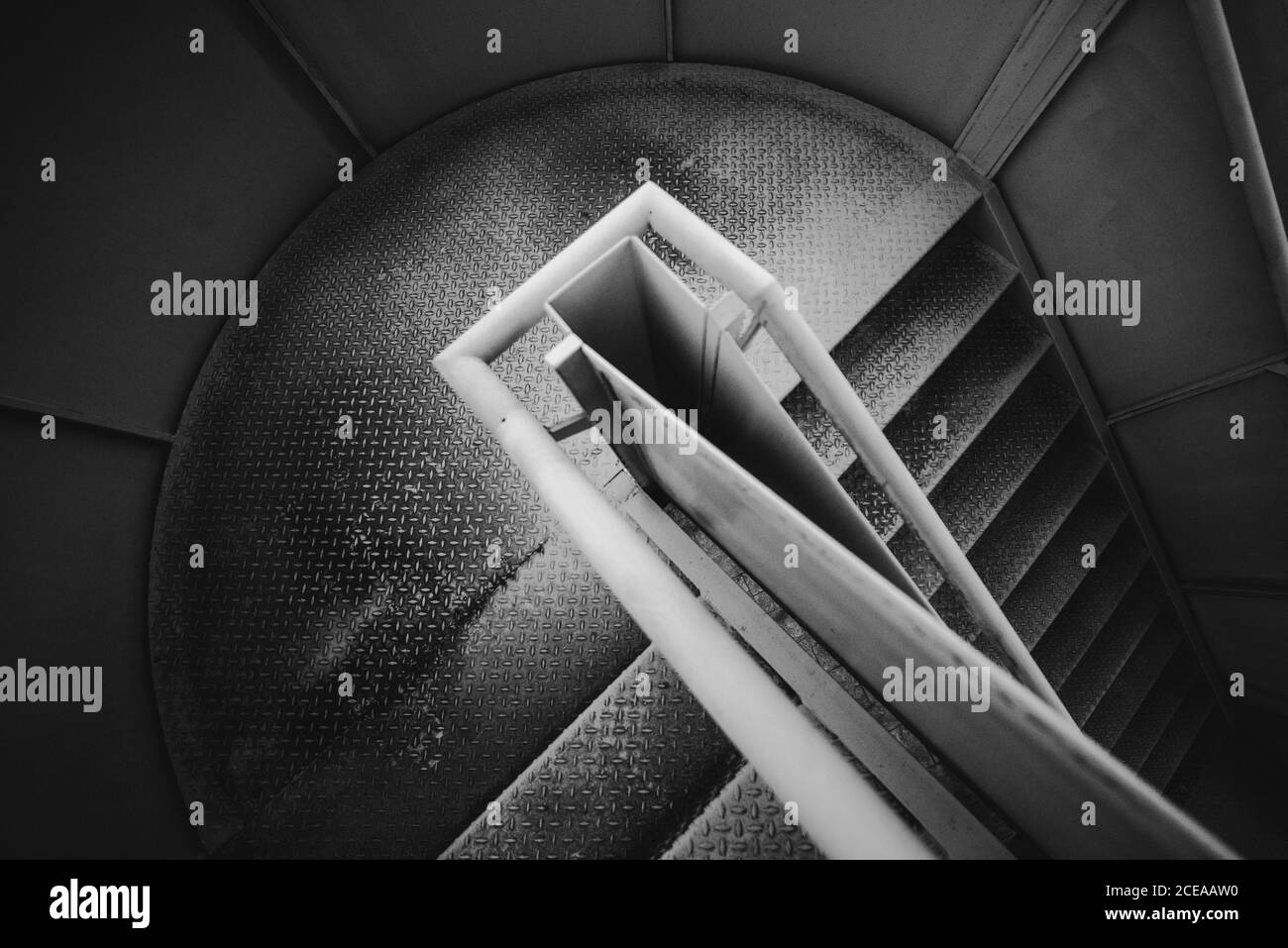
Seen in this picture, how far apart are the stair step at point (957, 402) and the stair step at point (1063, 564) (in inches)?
38.3

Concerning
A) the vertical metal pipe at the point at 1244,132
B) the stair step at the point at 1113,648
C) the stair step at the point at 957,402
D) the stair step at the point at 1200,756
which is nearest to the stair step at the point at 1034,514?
the stair step at the point at 957,402

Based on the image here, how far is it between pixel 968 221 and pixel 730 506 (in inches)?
130

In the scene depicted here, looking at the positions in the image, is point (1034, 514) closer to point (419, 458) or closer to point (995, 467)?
point (995, 467)

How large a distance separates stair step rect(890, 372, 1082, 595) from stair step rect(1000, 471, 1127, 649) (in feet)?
1.38

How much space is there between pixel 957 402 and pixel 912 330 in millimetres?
488

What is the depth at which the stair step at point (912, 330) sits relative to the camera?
10.8 feet

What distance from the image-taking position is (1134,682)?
14.0ft

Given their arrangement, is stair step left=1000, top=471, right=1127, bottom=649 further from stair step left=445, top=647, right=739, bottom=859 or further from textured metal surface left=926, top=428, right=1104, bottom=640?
stair step left=445, top=647, right=739, bottom=859

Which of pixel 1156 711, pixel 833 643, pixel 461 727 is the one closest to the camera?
pixel 833 643

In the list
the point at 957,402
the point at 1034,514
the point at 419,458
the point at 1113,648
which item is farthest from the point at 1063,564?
the point at 419,458

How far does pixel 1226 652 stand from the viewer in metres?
4.25

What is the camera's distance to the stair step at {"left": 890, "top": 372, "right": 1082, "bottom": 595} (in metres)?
3.31

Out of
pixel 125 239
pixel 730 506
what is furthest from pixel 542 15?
pixel 730 506
